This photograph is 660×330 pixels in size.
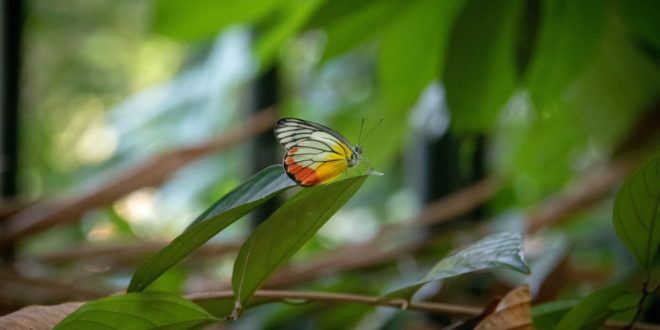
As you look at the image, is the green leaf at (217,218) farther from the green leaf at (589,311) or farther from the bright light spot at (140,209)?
the bright light spot at (140,209)

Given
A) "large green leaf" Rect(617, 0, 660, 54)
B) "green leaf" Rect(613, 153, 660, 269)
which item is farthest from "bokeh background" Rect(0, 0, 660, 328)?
"green leaf" Rect(613, 153, 660, 269)

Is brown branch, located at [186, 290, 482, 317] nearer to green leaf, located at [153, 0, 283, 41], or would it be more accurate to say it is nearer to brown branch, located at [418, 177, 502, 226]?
green leaf, located at [153, 0, 283, 41]

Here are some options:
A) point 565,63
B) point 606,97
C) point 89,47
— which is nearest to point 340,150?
point 565,63

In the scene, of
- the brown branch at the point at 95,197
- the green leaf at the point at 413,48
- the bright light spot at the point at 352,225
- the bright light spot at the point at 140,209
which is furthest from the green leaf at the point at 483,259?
the bright light spot at the point at 352,225

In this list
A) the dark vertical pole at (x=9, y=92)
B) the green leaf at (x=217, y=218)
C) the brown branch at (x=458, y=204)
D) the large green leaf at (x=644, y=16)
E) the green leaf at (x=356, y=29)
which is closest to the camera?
the green leaf at (x=217, y=218)

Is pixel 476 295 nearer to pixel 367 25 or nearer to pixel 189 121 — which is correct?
pixel 367 25
